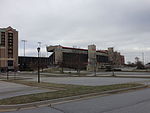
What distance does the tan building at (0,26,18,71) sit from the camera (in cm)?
11148

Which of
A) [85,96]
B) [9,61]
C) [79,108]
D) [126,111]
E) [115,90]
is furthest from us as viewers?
[9,61]

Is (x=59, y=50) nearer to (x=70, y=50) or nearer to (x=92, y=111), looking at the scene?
(x=70, y=50)

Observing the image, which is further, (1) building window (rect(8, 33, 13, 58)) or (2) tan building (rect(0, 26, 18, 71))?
(1) building window (rect(8, 33, 13, 58))

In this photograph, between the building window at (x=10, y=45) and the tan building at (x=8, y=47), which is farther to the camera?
the building window at (x=10, y=45)

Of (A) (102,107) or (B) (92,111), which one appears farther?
(A) (102,107)

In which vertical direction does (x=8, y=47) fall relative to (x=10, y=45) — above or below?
below

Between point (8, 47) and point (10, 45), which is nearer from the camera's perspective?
point (8, 47)

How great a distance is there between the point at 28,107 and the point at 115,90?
6832 millimetres

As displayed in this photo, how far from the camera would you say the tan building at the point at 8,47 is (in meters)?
111

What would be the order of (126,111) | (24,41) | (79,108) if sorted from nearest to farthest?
(126,111) < (79,108) < (24,41)

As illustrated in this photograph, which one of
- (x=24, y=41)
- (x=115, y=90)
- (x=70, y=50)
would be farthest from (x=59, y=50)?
(x=115, y=90)

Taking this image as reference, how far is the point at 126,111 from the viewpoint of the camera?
7.21 m

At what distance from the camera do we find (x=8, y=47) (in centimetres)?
11475

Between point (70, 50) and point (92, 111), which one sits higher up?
point (70, 50)
